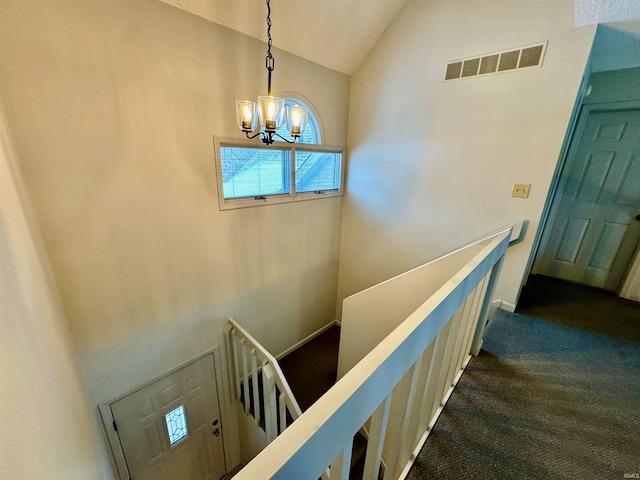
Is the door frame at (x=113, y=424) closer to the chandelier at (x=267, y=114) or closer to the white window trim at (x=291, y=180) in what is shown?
the white window trim at (x=291, y=180)

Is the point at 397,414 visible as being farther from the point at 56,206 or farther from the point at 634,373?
the point at 56,206

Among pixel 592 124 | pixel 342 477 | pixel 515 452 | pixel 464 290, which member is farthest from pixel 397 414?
pixel 592 124

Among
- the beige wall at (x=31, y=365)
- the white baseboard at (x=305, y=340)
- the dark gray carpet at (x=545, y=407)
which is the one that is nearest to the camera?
the beige wall at (x=31, y=365)

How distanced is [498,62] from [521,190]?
3.49 feet

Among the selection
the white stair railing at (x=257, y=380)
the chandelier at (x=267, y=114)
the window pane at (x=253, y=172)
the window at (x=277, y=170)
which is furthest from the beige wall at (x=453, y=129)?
the white stair railing at (x=257, y=380)

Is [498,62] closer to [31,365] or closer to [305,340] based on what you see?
[31,365]

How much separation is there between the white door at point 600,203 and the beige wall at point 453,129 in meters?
1.12

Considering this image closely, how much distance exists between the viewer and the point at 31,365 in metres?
0.93

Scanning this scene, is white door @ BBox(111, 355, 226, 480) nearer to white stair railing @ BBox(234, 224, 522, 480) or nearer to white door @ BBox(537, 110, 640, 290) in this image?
white stair railing @ BBox(234, 224, 522, 480)

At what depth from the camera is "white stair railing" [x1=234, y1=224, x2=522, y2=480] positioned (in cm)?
41

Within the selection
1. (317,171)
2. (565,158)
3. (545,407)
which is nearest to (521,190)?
(565,158)

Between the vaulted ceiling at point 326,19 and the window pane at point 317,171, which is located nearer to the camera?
the vaulted ceiling at point 326,19

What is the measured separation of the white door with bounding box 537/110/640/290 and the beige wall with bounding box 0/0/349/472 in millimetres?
2873

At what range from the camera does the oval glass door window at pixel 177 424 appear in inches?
93.3
